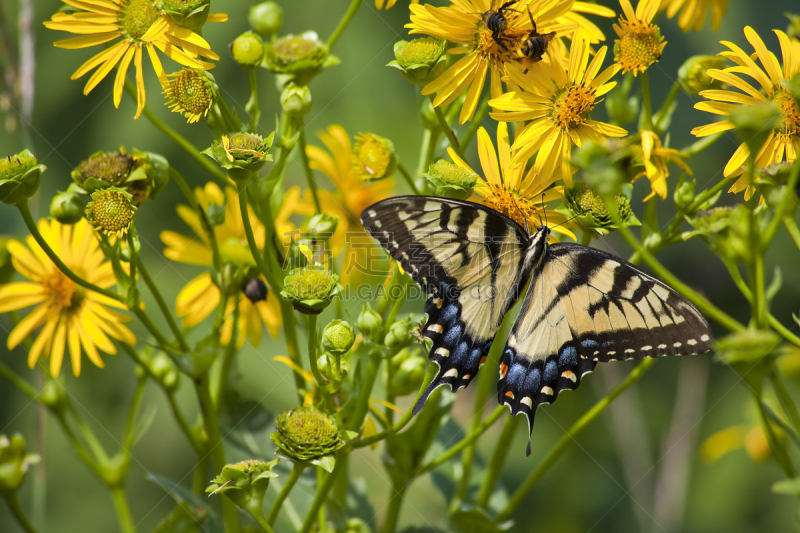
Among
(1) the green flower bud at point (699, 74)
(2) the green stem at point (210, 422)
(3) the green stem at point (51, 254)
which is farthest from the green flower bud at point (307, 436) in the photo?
(1) the green flower bud at point (699, 74)

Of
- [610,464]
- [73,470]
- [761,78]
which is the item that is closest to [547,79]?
[761,78]

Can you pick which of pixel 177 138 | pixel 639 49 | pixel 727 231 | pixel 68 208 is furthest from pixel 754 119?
pixel 68 208

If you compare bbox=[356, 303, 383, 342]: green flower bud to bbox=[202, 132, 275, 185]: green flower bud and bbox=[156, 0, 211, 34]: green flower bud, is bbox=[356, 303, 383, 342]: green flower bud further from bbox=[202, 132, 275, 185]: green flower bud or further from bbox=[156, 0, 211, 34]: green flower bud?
bbox=[156, 0, 211, 34]: green flower bud

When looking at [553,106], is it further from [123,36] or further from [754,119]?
[123,36]

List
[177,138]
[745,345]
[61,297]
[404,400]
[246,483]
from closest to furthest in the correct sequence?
[745,345] < [246,483] < [177,138] < [61,297] < [404,400]

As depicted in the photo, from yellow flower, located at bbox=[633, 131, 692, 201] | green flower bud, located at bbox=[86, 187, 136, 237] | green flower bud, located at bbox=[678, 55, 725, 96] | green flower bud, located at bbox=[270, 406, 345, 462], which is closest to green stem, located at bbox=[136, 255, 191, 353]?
green flower bud, located at bbox=[86, 187, 136, 237]

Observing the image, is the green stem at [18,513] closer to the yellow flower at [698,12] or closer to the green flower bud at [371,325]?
the green flower bud at [371,325]
